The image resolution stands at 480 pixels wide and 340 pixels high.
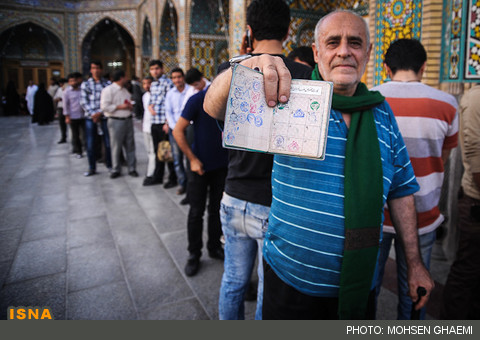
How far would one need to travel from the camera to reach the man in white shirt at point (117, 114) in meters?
5.43

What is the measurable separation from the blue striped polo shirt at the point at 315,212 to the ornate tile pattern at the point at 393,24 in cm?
274

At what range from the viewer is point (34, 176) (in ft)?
17.9

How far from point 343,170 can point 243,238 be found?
29.4 inches

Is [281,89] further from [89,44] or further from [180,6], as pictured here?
[89,44]

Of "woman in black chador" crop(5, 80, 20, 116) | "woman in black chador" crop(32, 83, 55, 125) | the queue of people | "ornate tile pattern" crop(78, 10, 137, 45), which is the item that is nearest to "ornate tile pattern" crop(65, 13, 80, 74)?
"ornate tile pattern" crop(78, 10, 137, 45)

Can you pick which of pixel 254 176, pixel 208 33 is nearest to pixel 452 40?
pixel 254 176

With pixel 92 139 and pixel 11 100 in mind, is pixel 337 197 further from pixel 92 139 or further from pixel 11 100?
pixel 11 100

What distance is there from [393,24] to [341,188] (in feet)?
10.7

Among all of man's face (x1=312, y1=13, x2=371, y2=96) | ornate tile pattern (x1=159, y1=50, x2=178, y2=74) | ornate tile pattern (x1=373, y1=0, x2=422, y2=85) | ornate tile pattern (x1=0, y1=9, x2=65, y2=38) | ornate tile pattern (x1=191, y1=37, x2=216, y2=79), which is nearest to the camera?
man's face (x1=312, y1=13, x2=371, y2=96)

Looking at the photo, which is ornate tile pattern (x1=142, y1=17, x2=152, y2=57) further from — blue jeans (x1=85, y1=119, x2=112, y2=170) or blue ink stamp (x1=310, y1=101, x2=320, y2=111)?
blue ink stamp (x1=310, y1=101, x2=320, y2=111)

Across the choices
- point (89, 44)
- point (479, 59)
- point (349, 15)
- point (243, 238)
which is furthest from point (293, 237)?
point (89, 44)

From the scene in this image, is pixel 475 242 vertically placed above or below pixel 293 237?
below

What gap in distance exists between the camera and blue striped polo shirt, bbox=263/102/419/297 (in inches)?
45.5

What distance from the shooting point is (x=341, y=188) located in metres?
1.15
